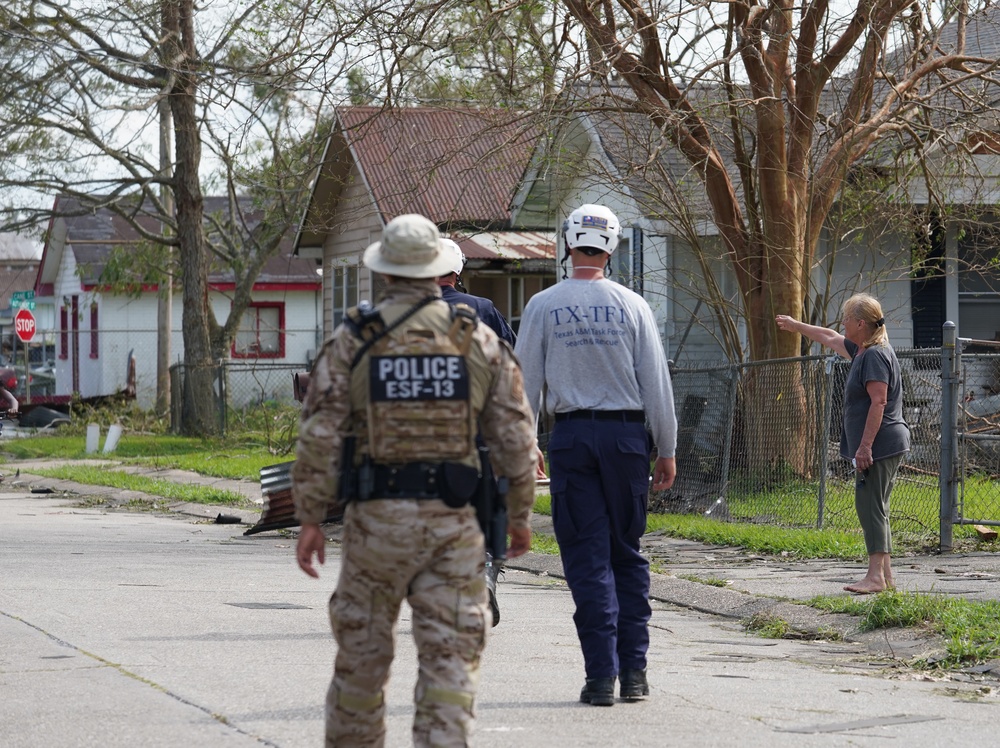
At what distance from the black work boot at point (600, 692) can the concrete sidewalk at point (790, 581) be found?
2083mm

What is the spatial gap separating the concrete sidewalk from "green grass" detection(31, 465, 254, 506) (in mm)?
4215

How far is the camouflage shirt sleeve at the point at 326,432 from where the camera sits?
4.06 meters

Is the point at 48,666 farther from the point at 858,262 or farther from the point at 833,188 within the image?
the point at 858,262

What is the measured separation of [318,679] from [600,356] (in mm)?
1837

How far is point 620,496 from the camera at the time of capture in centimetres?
577

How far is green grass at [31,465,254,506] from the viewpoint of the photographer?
16391mm

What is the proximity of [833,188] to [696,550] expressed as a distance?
4758mm

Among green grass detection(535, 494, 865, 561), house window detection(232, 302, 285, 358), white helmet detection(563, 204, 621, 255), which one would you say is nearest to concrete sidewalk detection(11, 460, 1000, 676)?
green grass detection(535, 494, 865, 561)

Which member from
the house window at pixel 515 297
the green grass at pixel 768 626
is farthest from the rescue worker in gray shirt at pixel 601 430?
the house window at pixel 515 297

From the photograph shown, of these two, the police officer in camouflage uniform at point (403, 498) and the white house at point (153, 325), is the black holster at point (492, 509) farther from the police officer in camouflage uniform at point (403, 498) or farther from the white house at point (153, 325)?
the white house at point (153, 325)

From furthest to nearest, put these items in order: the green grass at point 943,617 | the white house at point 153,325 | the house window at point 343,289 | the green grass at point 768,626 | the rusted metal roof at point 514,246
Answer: the white house at point 153,325
the house window at point 343,289
the rusted metal roof at point 514,246
the green grass at point 768,626
the green grass at point 943,617

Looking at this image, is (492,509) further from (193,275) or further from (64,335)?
(64,335)

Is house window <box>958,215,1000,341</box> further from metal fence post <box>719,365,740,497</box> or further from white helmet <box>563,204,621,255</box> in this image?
white helmet <box>563,204,621,255</box>

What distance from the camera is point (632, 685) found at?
227 inches
